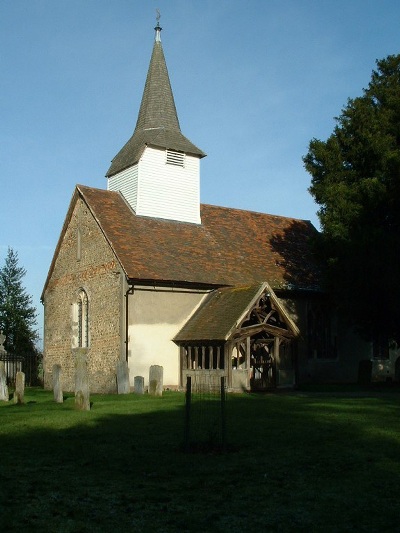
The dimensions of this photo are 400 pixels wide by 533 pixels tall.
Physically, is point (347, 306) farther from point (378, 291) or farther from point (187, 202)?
point (187, 202)

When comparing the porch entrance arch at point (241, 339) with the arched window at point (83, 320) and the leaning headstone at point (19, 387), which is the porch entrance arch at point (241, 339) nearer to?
the arched window at point (83, 320)

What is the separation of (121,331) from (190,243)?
631cm

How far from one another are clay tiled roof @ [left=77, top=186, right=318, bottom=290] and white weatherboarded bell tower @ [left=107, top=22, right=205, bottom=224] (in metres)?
0.68

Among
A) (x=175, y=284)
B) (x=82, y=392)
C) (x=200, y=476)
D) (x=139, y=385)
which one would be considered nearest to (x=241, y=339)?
(x=175, y=284)

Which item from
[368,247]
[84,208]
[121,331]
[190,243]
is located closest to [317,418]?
[368,247]

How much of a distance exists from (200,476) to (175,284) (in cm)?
2077

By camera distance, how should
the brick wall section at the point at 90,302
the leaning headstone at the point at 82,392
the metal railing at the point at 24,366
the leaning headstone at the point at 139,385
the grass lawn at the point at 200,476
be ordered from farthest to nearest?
the metal railing at the point at 24,366 < the brick wall section at the point at 90,302 < the leaning headstone at the point at 139,385 < the leaning headstone at the point at 82,392 < the grass lawn at the point at 200,476

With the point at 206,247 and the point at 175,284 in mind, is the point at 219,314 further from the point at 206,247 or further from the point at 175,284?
the point at 206,247

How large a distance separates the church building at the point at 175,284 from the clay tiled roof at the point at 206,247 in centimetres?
8

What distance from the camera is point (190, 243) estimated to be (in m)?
33.3

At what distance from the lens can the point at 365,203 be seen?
94.1ft

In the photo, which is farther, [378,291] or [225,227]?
[225,227]

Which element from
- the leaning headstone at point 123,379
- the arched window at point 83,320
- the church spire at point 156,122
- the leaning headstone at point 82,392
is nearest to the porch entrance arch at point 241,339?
the leaning headstone at point 123,379

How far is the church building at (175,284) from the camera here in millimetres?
28984
